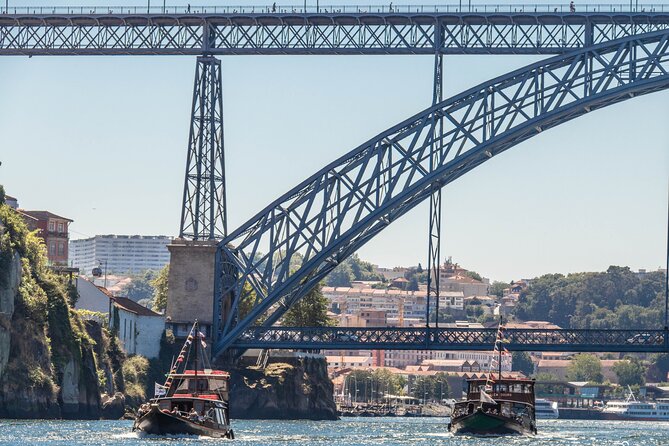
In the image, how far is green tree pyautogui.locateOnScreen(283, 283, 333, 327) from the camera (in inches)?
5987

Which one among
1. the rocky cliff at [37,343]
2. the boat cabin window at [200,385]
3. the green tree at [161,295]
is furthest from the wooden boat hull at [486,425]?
the green tree at [161,295]

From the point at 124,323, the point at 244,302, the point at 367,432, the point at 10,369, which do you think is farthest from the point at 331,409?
the point at 10,369

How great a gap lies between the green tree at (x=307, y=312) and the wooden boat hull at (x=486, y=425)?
169 ft

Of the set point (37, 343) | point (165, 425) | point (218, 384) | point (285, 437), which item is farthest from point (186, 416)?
point (37, 343)

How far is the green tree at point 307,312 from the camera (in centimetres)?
15206

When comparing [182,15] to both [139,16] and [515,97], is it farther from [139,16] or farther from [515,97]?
[515,97]

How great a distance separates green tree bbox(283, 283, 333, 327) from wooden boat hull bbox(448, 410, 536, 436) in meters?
51.4

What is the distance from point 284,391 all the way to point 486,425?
35.4m

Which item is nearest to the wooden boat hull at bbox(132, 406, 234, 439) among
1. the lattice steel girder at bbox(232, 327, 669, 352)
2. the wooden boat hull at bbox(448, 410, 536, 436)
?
the wooden boat hull at bbox(448, 410, 536, 436)

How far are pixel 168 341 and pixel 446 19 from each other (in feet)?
94.2

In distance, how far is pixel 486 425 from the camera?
9950 cm

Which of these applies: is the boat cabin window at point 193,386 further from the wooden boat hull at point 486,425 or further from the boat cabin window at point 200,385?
the wooden boat hull at point 486,425

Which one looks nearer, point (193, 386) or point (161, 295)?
point (193, 386)

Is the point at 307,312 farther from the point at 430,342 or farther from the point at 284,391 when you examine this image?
the point at 430,342
